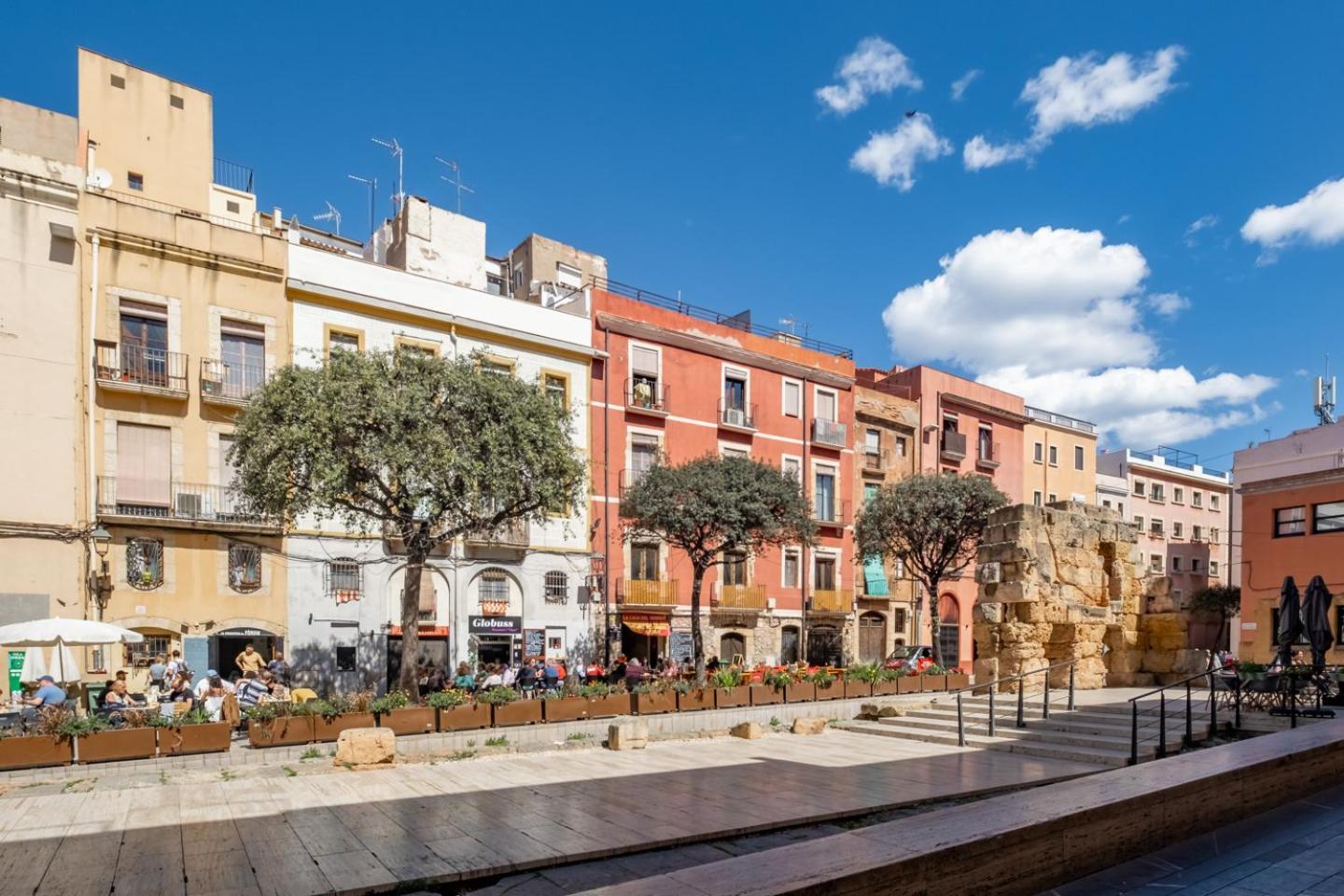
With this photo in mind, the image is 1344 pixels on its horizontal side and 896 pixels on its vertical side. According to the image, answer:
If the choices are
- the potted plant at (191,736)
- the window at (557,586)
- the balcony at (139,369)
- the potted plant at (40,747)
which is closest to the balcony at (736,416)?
the window at (557,586)

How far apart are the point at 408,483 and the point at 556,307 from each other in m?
14.3

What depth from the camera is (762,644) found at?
31.4m

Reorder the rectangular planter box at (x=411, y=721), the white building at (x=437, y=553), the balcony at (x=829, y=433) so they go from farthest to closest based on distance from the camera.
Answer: the balcony at (x=829, y=433) → the white building at (x=437, y=553) → the rectangular planter box at (x=411, y=721)

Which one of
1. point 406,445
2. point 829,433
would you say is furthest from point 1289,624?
point 829,433

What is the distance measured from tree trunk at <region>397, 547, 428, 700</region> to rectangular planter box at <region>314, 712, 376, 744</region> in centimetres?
259

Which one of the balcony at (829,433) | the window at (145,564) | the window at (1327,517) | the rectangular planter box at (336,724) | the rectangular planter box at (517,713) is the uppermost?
the balcony at (829,433)

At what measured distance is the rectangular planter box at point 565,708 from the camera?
48.2ft

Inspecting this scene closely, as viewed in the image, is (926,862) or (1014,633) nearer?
(926,862)

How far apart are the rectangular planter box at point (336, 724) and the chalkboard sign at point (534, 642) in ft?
41.9

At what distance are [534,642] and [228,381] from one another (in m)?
11.3

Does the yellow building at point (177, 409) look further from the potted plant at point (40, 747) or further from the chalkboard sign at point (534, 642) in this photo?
the potted plant at point (40, 747)

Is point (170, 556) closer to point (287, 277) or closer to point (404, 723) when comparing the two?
point (287, 277)

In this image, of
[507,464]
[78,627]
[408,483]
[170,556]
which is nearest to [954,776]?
[507,464]

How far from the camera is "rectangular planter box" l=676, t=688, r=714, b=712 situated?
16172mm
